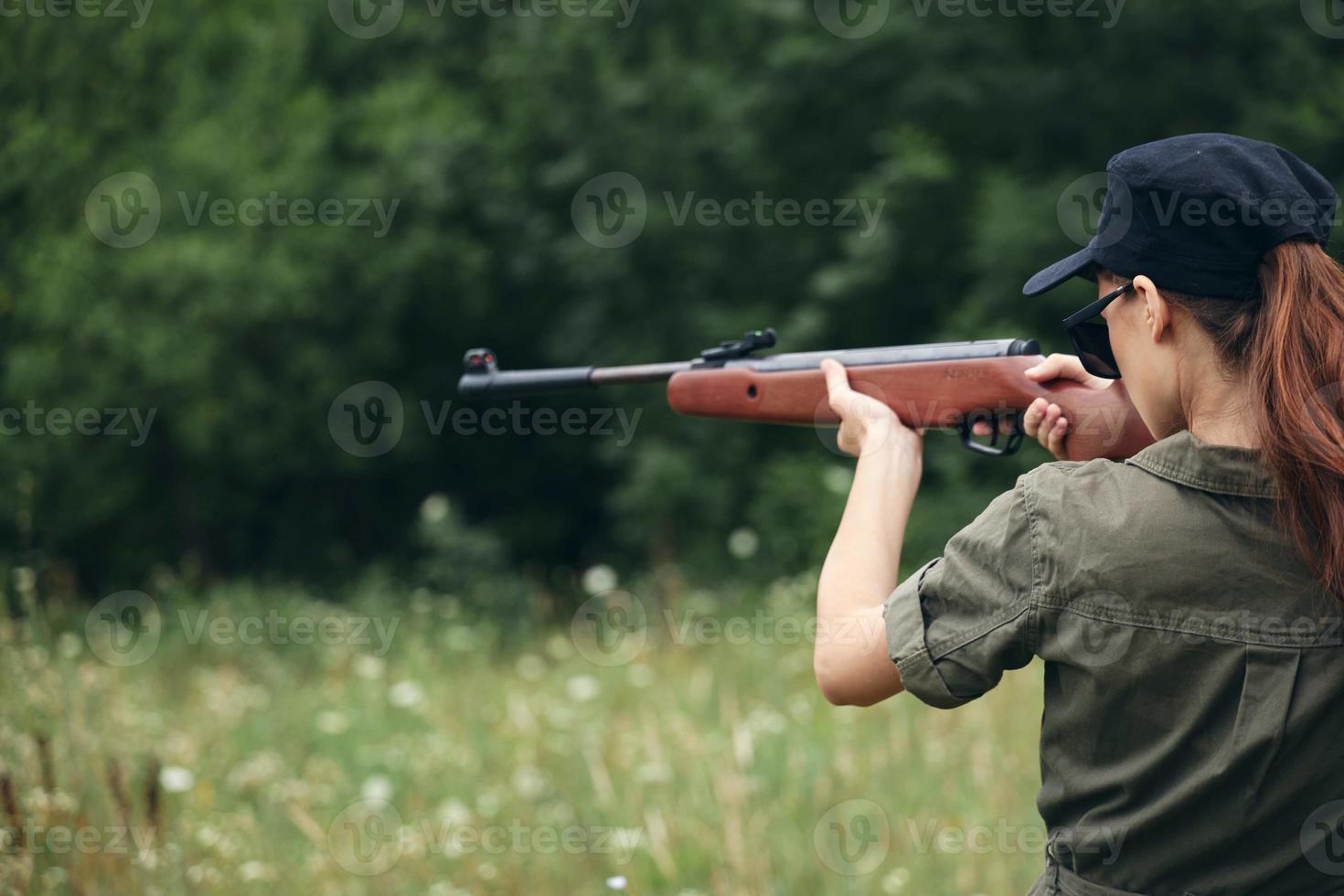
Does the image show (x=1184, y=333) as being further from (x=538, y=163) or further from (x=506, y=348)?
(x=506, y=348)

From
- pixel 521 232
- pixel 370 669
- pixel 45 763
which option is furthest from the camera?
pixel 521 232

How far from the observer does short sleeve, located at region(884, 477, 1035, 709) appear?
146 cm

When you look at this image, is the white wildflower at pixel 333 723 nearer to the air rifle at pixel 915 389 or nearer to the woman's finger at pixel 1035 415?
the air rifle at pixel 915 389

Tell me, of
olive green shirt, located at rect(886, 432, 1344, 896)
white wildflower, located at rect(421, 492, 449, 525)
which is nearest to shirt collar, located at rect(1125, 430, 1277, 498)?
olive green shirt, located at rect(886, 432, 1344, 896)

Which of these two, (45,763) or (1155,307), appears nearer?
(1155,307)

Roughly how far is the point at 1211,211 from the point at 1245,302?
120mm

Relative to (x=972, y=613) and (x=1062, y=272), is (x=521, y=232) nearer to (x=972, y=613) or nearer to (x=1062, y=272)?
(x=1062, y=272)

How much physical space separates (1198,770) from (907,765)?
8.86 ft

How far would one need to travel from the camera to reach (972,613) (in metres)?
1.50

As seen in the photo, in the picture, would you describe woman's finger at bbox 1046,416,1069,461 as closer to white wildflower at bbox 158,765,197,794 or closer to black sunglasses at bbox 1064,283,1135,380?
black sunglasses at bbox 1064,283,1135,380

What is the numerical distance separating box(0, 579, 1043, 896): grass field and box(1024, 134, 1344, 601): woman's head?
4.44ft

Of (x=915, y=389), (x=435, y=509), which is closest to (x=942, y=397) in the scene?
(x=915, y=389)

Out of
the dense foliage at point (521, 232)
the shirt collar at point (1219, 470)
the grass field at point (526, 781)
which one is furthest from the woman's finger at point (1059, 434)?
the dense foliage at point (521, 232)

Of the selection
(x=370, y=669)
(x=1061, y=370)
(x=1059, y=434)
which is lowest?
(x=370, y=669)
